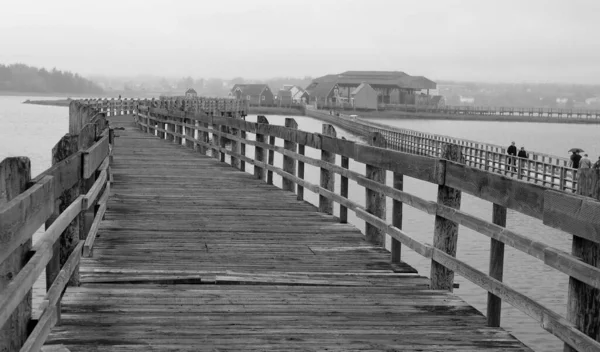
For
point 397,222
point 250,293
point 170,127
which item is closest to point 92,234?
point 250,293

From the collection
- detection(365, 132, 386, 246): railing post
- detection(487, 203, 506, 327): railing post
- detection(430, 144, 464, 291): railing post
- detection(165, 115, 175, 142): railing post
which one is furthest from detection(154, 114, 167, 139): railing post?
detection(487, 203, 506, 327): railing post

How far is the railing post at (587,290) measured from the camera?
505 centimetres

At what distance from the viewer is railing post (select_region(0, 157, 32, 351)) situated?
4367mm

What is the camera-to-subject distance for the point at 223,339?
5.95 meters

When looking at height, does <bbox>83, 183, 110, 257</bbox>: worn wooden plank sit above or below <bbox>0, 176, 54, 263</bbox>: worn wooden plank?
below

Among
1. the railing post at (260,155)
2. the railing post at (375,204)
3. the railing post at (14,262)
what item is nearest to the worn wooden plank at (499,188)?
the railing post at (375,204)

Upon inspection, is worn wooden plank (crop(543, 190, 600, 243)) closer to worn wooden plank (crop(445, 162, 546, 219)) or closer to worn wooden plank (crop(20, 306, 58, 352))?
worn wooden plank (crop(445, 162, 546, 219))

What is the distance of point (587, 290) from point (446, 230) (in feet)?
8.41

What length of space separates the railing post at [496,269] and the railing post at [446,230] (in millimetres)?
861

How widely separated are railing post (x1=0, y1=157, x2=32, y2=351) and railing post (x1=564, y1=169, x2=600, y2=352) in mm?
3022

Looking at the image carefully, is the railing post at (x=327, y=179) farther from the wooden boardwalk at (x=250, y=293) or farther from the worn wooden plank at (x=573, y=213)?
the worn wooden plank at (x=573, y=213)

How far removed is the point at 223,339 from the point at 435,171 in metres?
2.70

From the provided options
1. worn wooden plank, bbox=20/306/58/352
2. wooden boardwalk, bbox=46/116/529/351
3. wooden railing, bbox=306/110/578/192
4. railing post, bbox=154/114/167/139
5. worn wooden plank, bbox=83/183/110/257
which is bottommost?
wooden railing, bbox=306/110/578/192

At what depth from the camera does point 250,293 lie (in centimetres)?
744
